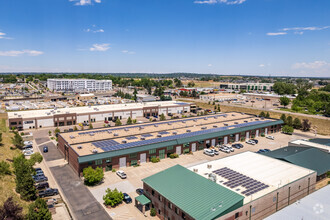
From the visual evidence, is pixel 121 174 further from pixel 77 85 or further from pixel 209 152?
pixel 77 85

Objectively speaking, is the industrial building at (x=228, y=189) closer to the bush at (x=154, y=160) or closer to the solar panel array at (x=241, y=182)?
the solar panel array at (x=241, y=182)

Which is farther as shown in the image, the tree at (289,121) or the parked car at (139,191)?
the tree at (289,121)

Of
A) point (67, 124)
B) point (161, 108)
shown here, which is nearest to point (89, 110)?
point (67, 124)

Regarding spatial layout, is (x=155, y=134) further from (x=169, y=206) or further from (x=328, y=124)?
(x=328, y=124)

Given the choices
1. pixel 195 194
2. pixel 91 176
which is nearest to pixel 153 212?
pixel 195 194

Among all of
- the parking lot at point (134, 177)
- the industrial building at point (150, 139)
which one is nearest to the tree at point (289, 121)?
the industrial building at point (150, 139)

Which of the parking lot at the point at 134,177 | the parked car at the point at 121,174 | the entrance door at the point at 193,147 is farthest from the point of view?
the entrance door at the point at 193,147
